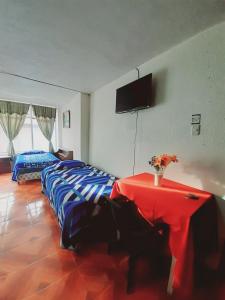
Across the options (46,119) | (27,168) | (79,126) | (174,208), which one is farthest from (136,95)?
(46,119)

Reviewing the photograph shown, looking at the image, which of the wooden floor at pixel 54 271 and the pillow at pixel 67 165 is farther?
the pillow at pixel 67 165

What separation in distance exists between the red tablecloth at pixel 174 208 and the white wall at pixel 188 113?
25 centimetres

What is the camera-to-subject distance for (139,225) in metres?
1.46

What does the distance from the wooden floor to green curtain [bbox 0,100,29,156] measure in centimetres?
359

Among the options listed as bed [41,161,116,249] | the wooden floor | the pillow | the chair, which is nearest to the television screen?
bed [41,161,116,249]

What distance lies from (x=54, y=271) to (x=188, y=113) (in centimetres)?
228

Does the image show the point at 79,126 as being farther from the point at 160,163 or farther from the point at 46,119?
the point at 160,163

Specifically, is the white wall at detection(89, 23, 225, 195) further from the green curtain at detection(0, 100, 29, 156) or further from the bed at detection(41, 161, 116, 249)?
the green curtain at detection(0, 100, 29, 156)

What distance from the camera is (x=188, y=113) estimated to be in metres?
1.70

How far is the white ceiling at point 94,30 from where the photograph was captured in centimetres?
128

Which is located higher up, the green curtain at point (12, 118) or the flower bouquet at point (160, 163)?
the green curtain at point (12, 118)

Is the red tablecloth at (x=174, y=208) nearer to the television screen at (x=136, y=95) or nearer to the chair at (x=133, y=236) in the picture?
the chair at (x=133, y=236)

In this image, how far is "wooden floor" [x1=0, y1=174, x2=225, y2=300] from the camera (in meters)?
1.25

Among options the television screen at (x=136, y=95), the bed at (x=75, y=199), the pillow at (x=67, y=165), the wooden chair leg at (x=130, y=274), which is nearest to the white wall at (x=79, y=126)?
the pillow at (x=67, y=165)
